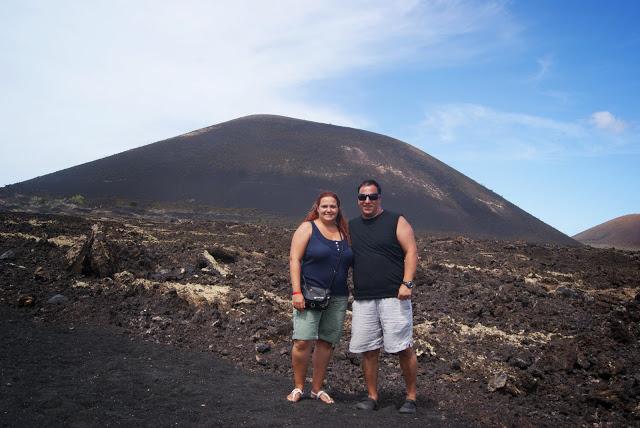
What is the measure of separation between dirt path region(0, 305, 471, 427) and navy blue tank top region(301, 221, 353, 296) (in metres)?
1.07

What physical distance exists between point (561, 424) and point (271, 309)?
14.4ft

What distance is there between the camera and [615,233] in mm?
75750

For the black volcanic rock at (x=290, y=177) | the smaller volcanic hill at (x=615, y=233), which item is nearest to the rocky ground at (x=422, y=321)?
the black volcanic rock at (x=290, y=177)

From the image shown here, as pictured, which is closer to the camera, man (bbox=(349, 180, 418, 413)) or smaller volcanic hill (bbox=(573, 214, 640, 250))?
man (bbox=(349, 180, 418, 413))

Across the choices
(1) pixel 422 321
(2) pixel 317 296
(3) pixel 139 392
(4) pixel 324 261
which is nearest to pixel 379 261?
(4) pixel 324 261

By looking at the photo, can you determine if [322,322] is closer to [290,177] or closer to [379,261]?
[379,261]

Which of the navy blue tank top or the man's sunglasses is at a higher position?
the man's sunglasses

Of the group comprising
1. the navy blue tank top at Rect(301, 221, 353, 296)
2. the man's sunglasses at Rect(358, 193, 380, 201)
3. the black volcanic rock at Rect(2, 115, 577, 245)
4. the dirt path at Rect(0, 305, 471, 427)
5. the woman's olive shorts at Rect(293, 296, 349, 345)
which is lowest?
the dirt path at Rect(0, 305, 471, 427)

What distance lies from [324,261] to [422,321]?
4256mm

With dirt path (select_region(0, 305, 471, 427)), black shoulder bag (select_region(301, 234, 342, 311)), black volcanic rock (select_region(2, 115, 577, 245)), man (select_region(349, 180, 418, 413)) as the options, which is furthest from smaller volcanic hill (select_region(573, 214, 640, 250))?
black shoulder bag (select_region(301, 234, 342, 311))

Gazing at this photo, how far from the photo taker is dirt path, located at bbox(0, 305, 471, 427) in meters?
3.81

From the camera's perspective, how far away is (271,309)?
25.2 feet

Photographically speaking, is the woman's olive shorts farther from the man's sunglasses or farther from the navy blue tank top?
the man's sunglasses

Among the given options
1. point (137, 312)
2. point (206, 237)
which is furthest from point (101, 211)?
point (137, 312)
